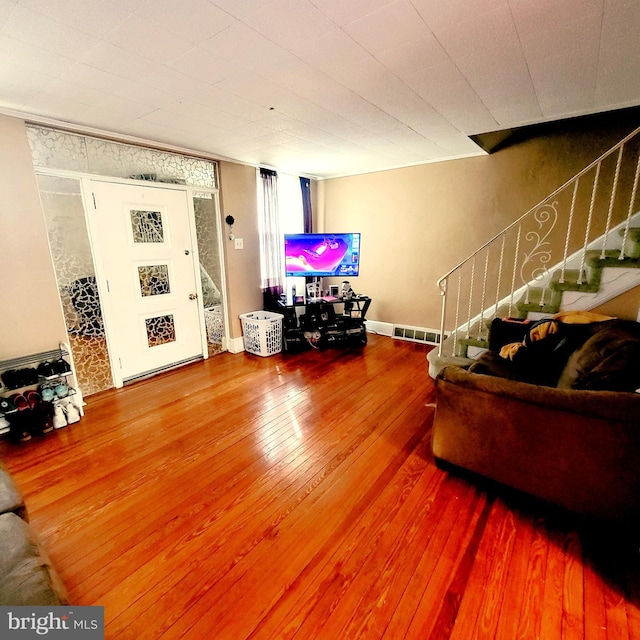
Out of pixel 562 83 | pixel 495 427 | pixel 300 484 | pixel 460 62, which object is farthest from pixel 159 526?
pixel 562 83

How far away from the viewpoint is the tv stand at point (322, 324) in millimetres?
4395

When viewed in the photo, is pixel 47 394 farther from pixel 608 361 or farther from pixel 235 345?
pixel 608 361

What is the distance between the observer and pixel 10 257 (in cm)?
247

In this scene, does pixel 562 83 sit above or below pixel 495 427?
above

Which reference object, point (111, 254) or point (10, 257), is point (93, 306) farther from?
point (10, 257)

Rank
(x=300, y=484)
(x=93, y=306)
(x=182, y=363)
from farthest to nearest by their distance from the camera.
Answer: (x=182, y=363)
(x=93, y=306)
(x=300, y=484)

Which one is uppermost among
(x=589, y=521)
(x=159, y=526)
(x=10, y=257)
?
(x=10, y=257)

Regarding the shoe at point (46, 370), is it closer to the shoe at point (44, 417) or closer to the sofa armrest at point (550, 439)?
the shoe at point (44, 417)

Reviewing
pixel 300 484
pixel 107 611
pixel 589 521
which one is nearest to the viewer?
pixel 107 611

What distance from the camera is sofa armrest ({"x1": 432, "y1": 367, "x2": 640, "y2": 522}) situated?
4.74 feet

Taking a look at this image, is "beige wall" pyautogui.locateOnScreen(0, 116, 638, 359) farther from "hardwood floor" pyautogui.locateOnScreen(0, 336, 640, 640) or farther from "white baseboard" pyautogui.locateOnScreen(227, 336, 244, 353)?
"hardwood floor" pyautogui.locateOnScreen(0, 336, 640, 640)

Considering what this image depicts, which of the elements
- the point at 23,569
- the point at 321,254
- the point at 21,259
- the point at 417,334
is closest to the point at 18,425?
the point at 21,259

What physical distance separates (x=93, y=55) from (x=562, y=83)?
2.84 metres

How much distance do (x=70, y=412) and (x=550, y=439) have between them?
135 inches
